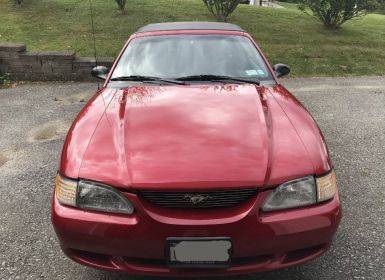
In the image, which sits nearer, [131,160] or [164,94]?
[131,160]

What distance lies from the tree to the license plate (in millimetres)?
10158

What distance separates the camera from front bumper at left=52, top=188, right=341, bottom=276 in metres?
2.26

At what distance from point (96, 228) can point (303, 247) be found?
1.13 meters

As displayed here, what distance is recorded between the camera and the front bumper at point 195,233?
2256mm

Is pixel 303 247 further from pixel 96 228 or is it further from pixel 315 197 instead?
pixel 96 228

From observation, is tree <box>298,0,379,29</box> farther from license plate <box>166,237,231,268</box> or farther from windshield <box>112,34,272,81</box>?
license plate <box>166,237,231,268</box>

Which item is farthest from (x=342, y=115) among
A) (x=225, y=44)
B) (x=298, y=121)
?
Answer: (x=298, y=121)

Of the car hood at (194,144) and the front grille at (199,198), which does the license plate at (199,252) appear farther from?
the car hood at (194,144)

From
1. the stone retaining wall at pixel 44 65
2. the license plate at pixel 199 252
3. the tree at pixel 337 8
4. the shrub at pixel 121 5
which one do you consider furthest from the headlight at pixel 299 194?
the shrub at pixel 121 5

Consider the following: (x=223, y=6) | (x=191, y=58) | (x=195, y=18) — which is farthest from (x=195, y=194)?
(x=195, y=18)

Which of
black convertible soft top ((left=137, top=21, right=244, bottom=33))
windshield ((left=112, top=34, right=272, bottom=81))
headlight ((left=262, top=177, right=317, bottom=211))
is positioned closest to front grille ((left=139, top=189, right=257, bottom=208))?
headlight ((left=262, top=177, right=317, bottom=211))

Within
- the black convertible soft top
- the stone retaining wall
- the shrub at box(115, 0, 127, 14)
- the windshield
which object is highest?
the black convertible soft top

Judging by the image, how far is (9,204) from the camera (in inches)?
153

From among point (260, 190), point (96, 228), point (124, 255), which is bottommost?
point (124, 255)
